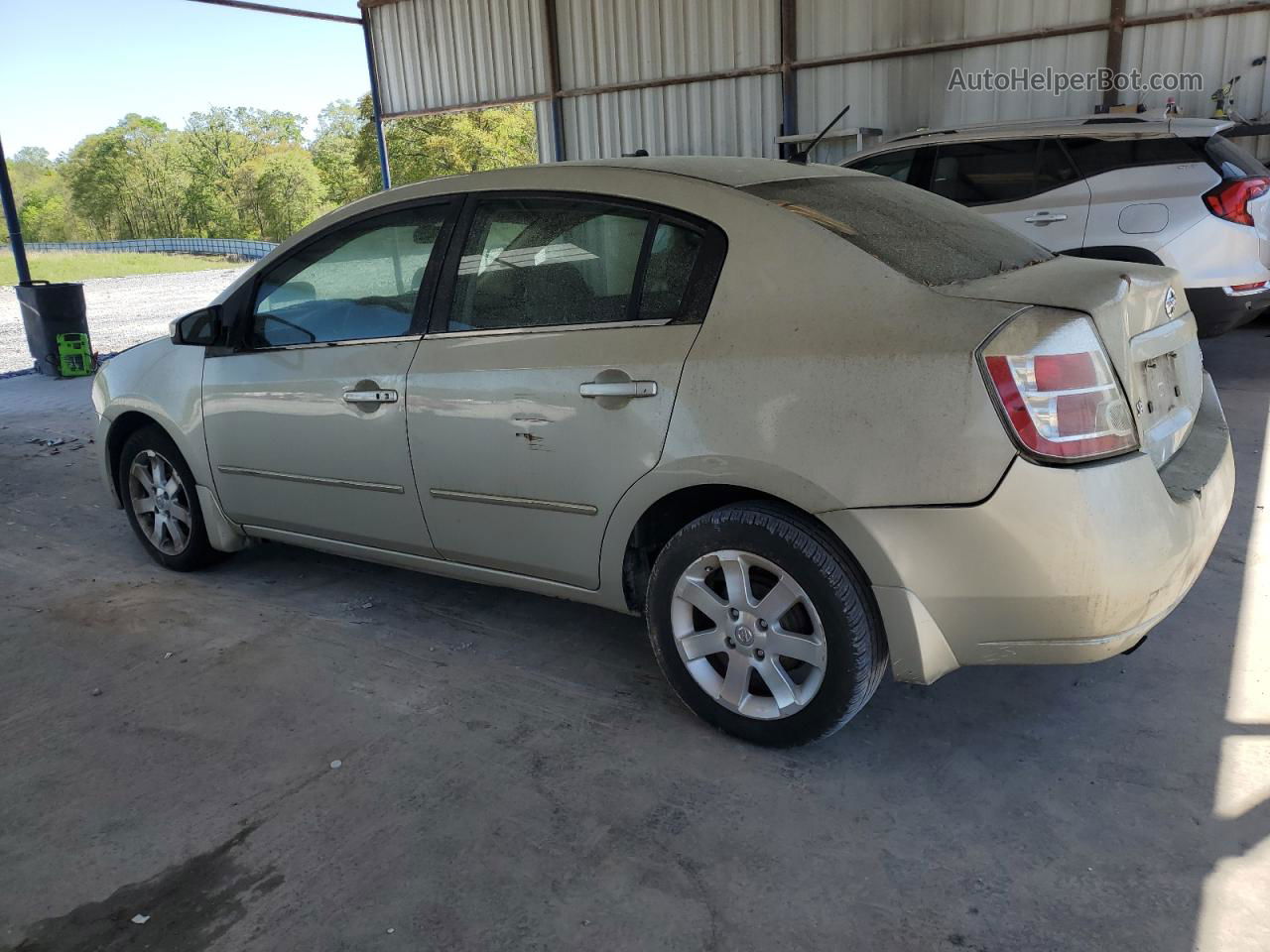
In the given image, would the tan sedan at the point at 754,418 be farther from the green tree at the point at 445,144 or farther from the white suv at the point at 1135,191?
the green tree at the point at 445,144

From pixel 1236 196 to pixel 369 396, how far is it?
601 cm

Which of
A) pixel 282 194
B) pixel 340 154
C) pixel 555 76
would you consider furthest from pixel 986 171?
pixel 340 154

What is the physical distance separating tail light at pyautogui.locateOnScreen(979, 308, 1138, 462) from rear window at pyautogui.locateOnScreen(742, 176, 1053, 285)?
0.35m

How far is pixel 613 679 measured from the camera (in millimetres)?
3318

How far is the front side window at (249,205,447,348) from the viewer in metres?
3.45

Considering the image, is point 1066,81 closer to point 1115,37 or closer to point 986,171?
point 1115,37

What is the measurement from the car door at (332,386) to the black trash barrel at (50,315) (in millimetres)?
8280

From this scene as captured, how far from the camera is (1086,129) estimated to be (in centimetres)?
714

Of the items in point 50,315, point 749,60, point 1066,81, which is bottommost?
point 50,315

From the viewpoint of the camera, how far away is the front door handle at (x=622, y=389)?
2779 mm

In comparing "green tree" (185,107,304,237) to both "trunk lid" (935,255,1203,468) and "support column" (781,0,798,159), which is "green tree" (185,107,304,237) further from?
"trunk lid" (935,255,1203,468)

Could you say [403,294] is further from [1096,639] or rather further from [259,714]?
[1096,639]

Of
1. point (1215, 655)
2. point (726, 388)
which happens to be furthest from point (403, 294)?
point (1215, 655)

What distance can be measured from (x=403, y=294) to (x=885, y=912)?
2.46 metres
